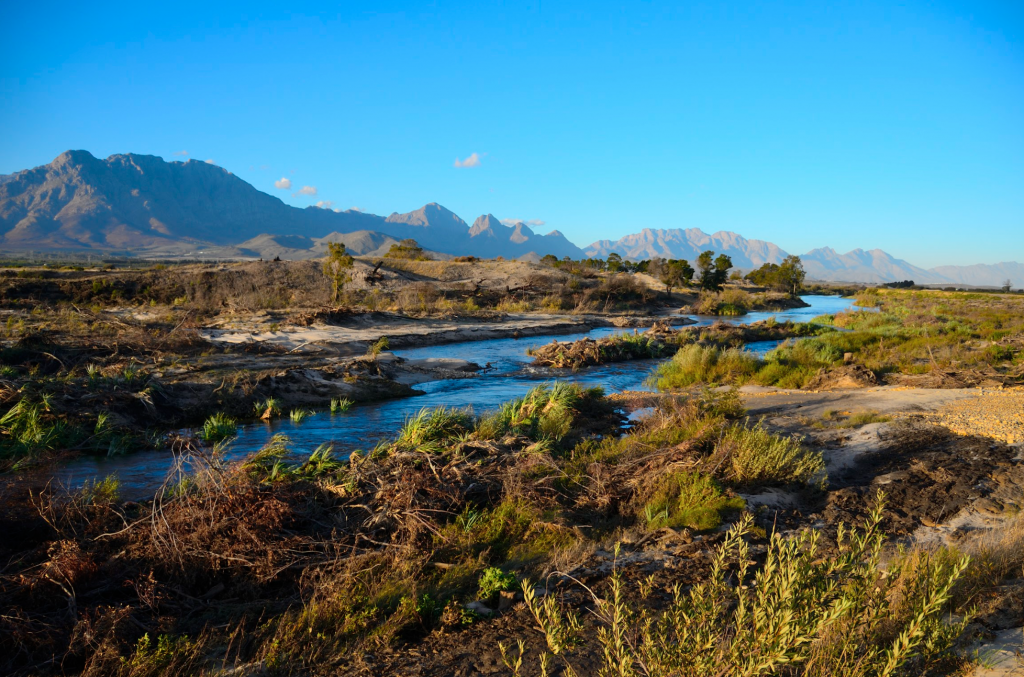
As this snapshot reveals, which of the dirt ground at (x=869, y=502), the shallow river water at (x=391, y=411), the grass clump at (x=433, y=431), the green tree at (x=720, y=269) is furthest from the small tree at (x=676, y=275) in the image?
the grass clump at (x=433, y=431)

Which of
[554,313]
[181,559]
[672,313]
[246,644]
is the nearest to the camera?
[246,644]

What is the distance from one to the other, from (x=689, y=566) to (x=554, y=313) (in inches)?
1250

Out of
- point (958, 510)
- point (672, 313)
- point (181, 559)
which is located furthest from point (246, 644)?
point (672, 313)

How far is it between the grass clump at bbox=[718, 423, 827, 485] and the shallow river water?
4.96 m

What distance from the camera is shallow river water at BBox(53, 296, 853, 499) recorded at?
773 cm

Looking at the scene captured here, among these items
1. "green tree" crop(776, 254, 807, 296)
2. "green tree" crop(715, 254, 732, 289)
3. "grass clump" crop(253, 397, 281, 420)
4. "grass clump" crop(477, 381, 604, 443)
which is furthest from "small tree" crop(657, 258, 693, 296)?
"grass clump" crop(253, 397, 281, 420)

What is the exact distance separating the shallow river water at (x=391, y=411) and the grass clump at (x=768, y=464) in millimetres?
4959

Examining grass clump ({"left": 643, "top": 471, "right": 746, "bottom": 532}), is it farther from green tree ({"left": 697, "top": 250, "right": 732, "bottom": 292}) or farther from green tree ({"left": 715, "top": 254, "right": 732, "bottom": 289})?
green tree ({"left": 715, "top": 254, "right": 732, "bottom": 289})

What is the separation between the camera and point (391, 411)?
39.7 ft

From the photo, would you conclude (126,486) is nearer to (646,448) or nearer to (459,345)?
(646,448)

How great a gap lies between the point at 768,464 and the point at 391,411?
7964 millimetres

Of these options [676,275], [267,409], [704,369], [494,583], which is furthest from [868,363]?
[676,275]

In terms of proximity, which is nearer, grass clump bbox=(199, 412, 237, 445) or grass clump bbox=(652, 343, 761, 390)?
grass clump bbox=(199, 412, 237, 445)

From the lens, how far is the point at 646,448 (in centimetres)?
782
